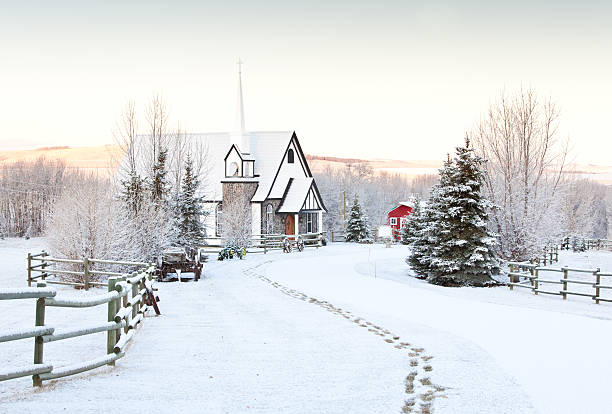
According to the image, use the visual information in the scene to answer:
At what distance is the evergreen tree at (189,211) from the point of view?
3072cm

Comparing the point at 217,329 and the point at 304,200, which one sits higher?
the point at 304,200

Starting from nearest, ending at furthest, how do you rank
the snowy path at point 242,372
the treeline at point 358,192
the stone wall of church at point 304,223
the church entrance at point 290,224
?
the snowy path at point 242,372
the church entrance at point 290,224
the stone wall of church at point 304,223
the treeline at point 358,192

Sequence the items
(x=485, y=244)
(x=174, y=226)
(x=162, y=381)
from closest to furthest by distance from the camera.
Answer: (x=162, y=381), (x=485, y=244), (x=174, y=226)

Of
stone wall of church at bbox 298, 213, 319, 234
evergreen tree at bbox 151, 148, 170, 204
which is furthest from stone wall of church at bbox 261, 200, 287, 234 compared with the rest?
Result: evergreen tree at bbox 151, 148, 170, 204

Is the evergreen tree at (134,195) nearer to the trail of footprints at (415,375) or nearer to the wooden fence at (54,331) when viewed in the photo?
the trail of footprints at (415,375)

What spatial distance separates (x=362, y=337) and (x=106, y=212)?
43.8ft

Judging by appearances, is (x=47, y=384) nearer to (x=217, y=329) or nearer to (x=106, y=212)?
(x=217, y=329)

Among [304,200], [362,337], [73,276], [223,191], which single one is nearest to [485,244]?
[362,337]

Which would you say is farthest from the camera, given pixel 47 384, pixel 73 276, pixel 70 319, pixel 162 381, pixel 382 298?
pixel 73 276

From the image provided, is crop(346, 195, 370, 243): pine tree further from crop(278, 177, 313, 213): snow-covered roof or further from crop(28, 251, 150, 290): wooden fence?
crop(28, 251, 150, 290): wooden fence

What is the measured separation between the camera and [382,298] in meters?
16.4

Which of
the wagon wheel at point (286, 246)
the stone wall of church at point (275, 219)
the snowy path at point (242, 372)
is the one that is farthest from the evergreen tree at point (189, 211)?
the snowy path at point (242, 372)

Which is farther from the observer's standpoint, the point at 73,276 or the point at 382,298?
the point at 73,276

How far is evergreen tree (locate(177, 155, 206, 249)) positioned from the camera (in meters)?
30.7
